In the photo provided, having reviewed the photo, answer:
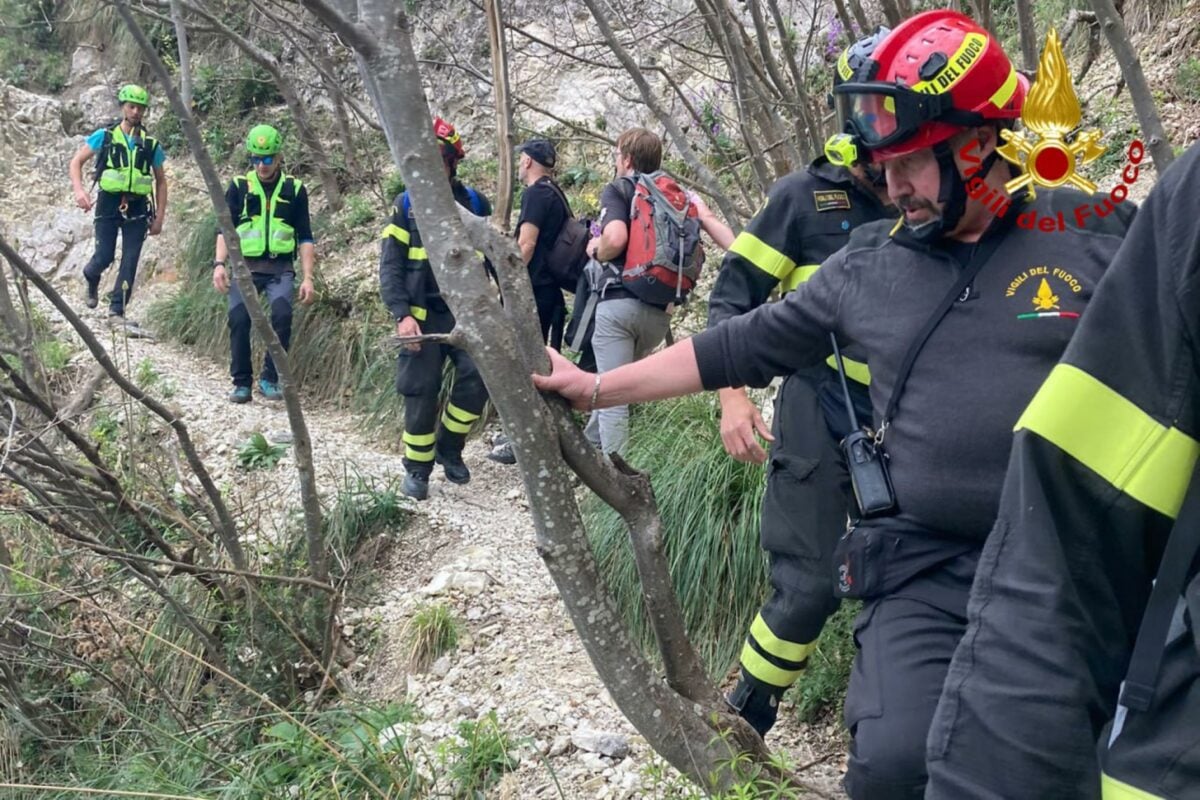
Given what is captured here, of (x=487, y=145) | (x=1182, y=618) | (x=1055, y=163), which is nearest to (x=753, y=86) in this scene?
(x=1055, y=163)

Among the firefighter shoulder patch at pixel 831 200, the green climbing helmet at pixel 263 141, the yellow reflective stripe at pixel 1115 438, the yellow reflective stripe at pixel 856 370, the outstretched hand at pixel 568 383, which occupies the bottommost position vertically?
the yellow reflective stripe at pixel 856 370

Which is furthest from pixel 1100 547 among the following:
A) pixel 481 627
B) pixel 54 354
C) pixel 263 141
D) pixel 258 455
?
pixel 54 354

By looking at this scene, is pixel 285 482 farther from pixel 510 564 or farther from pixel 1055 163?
pixel 1055 163

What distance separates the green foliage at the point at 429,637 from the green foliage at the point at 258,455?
8.37ft

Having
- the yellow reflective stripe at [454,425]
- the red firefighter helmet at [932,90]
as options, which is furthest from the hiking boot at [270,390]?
the red firefighter helmet at [932,90]

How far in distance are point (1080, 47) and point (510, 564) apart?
5966 millimetres

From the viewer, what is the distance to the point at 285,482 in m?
6.70

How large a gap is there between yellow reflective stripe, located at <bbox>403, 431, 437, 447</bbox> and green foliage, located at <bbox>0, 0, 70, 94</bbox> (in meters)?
12.6

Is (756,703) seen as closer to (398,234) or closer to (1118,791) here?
(1118,791)

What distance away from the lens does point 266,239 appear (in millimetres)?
8062

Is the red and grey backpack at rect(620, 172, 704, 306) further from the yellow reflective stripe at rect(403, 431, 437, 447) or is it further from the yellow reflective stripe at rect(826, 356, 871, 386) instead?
the yellow reflective stripe at rect(826, 356, 871, 386)

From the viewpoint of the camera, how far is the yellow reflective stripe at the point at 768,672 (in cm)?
318

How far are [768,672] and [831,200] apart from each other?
1.41 m

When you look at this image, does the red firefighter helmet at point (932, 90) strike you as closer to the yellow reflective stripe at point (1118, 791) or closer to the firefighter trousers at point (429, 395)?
the yellow reflective stripe at point (1118, 791)
